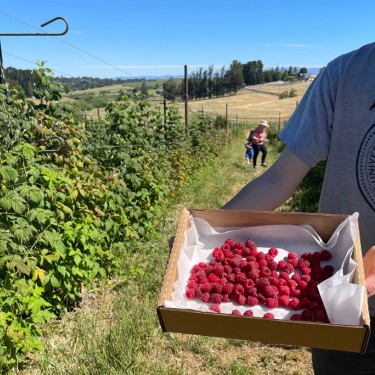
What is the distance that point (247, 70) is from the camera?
8125cm

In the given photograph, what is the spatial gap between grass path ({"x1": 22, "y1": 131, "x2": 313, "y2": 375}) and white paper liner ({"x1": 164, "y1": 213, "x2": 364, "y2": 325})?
Answer: 1.62m

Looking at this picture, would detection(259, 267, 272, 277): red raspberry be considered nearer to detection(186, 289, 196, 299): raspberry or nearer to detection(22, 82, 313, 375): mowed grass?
detection(186, 289, 196, 299): raspberry

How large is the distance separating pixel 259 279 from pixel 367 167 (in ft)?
1.78

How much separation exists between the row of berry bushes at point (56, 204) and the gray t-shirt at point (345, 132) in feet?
6.23

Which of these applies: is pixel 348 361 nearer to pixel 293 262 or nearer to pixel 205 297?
pixel 293 262

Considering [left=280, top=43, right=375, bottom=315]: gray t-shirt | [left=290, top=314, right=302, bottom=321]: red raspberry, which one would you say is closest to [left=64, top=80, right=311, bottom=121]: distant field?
[left=280, top=43, right=375, bottom=315]: gray t-shirt

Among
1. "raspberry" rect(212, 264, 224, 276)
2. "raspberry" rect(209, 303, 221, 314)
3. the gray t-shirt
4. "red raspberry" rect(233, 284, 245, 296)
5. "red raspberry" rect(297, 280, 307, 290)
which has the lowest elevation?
"raspberry" rect(209, 303, 221, 314)

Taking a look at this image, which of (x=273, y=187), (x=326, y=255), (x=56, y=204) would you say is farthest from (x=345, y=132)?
(x=56, y=204)

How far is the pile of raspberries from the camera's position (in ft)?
3.87

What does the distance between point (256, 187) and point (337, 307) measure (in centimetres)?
61

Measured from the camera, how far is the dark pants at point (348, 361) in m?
1.52

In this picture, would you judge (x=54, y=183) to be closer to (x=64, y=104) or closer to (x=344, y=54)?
(x=64, y=104)

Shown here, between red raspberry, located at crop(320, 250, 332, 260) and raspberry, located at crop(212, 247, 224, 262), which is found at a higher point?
red raspberry, located at crop(320, 250, 332, 260)

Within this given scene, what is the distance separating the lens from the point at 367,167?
1.38m
